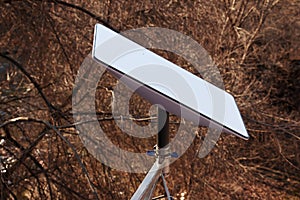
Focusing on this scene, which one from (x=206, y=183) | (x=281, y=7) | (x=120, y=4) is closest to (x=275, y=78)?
(x=281, y=7)

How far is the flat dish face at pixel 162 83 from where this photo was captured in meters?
0.82

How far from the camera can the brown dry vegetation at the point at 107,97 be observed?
92.4 inches

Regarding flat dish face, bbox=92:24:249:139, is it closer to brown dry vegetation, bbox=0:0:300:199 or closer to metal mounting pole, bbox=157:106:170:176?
metal mounting pole, bbox=157:106:170:176

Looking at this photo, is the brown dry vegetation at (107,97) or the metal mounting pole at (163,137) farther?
the brown dry vegetation at (107,97)

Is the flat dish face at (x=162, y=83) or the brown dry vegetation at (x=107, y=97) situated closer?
the flat dish face at (x=162, y=83)

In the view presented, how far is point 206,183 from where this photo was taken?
317cm

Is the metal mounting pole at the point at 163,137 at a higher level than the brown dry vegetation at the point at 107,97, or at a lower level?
lower

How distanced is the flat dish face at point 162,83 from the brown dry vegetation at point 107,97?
84cm

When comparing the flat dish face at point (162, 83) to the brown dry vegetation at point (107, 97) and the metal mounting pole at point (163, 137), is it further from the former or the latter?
the brown dry vegetation at point (107, 97)

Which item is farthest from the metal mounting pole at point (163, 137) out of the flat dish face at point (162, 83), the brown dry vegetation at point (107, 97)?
the brown dry vegetation at point (107, 97)

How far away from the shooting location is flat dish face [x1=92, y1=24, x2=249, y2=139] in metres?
0.82

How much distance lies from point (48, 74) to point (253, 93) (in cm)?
174

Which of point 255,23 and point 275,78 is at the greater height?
point 255,23

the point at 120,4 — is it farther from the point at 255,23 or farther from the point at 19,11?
the point at 255,23
